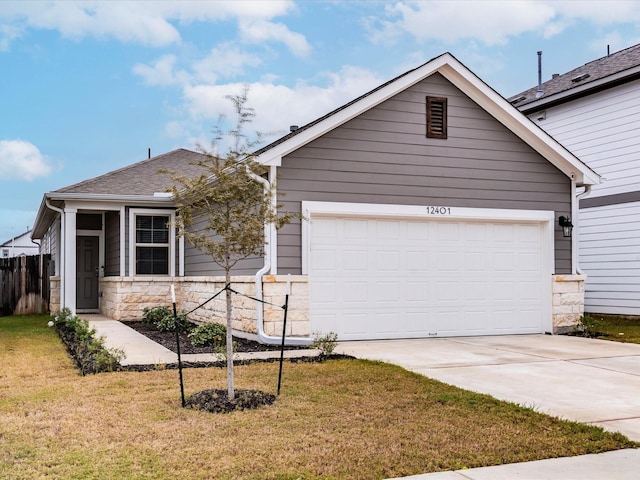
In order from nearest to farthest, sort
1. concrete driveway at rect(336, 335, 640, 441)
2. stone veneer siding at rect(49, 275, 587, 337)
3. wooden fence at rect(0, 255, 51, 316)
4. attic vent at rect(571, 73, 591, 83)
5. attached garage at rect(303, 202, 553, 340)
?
concrete driveway at rect(336, 335, 640, 441)
stone veneer siding at rect(49, 275, 587, 337)
attached garage at rect(303, 202, 553, 340)
attic vent at rect(571, 73, 591, 83)
wooden fence at rect(0, 255, 51, 316)

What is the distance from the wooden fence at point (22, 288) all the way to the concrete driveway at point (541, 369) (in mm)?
11260

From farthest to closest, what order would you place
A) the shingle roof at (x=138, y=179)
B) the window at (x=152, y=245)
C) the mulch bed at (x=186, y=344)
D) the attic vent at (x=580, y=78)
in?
the attic vent at (x=580, y=78)
the window at (x=152, y=245)
the shingle roof at (x=138, y=179)
the mulch bed at (x=186, y=344)

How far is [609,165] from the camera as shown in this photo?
16250 millimetres

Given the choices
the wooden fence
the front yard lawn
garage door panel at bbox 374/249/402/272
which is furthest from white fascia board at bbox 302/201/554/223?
the wooden fence

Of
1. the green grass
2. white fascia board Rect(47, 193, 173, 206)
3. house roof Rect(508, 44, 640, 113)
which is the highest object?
house roof Rect(508, 44, 640, 113)

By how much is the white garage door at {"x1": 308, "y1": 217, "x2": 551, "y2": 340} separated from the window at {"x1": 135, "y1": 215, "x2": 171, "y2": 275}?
218 inches

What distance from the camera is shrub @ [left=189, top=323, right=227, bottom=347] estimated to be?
10562 millimetres

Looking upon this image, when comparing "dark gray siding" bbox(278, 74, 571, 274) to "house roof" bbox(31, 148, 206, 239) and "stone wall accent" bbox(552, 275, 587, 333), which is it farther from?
"house roof" bbox(31, 148, 206, 239)

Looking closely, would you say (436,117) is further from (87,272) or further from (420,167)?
(87,272)

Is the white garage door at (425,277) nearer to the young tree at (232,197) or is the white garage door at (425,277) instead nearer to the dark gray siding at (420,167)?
the dark gray siding at (420,167)

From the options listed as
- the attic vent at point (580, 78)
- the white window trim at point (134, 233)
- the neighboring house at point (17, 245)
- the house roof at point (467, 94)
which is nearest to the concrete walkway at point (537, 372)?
the white window trim at point (134, 233)

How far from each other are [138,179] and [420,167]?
25.1ft

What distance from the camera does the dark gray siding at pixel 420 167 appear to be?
36.2 ft

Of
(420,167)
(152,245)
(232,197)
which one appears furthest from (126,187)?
(232,197)
